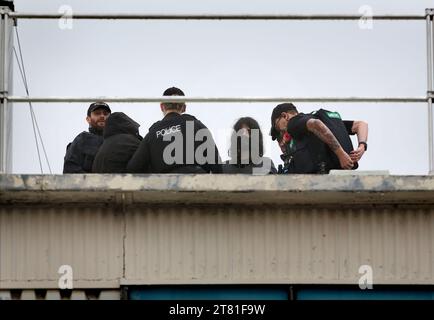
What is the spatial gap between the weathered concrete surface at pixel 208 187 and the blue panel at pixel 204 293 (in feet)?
2.09

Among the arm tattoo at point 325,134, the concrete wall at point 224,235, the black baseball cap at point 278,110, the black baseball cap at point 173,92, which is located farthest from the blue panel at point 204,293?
the black baseball cap at point 173,92

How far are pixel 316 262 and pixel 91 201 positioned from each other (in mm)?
1667

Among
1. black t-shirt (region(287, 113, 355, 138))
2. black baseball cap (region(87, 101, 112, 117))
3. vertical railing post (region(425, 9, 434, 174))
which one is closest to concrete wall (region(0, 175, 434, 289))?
vertical railing post (region(425, 9, 434, 174))

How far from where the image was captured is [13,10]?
985 cm

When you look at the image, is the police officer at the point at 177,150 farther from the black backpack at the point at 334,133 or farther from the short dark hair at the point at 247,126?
the black backpack at the point at 334,133

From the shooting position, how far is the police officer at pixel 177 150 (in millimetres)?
9328

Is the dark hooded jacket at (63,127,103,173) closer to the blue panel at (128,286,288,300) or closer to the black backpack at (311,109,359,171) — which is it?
the blue panel at (128,286,288,300)

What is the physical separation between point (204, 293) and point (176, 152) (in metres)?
1.05

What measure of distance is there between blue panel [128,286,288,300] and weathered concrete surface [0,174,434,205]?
2.09 feet

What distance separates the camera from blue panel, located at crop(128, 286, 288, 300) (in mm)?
9117

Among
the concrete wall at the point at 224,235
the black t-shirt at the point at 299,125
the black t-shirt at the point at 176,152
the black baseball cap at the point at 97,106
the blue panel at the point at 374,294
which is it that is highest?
the black baseball cap at the point at 97,106

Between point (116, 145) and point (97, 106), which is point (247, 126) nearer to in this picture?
point (116, 145)
